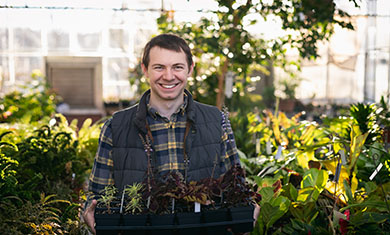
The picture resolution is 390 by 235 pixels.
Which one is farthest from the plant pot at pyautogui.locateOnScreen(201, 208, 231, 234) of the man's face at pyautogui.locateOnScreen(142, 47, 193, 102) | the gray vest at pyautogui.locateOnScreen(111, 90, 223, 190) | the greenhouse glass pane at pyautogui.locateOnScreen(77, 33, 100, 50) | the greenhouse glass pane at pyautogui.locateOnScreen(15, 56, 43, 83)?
the greenhouse glass pane at pyautogui.locateOnScreen(15, 56, 43, 83)

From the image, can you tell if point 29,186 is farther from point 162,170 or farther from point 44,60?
point 44,60

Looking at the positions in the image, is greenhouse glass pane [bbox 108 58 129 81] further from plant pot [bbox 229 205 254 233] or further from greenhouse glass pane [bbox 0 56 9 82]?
plant pot [bbox 229 205 254 233]

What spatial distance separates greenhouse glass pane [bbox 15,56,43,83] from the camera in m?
10.2

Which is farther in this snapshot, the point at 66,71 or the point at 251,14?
the point at 66,71

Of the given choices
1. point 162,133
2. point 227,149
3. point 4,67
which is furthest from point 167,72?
point 4,67

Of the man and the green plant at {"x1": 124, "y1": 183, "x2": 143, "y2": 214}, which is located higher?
the man

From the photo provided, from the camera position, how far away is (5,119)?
483 centimetres

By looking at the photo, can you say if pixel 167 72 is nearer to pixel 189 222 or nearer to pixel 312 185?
pixel 189 222

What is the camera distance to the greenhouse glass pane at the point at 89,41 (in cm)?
1032

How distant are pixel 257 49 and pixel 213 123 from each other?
99.2 inches

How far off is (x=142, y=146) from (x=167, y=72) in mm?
296

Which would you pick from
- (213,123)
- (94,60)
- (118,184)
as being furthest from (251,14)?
(94,60)

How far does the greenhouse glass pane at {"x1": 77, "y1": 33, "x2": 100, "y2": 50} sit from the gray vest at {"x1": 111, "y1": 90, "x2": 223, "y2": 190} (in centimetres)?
897

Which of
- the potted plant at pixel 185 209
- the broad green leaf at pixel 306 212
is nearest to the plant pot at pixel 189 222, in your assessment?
the potted plant at pixel 185 209
